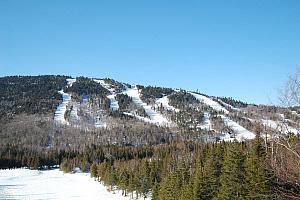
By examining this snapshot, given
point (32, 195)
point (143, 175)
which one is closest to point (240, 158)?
point (143, 175)

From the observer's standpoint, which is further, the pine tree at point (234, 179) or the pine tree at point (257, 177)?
the pine tree at point (234, 179)

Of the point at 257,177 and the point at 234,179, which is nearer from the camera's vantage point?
the point at 257,177

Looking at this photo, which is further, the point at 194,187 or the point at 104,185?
the point at 104,185

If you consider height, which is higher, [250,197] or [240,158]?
[240,158]

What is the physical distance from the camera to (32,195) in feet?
329

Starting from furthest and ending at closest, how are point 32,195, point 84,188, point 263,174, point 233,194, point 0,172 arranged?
point 0,172
point 84,188
point 32,195
point 233,194
point 263,174

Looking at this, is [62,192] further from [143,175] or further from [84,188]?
[143,175]

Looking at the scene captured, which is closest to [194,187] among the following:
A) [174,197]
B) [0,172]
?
[174,197]

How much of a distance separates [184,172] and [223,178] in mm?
15348

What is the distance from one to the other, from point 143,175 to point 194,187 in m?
44.3

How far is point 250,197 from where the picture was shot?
133 feet

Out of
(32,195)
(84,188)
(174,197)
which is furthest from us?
(84,188)

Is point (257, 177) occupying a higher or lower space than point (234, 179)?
higher

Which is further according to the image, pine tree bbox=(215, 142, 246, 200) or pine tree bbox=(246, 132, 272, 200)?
pine tree bbox=(215, 142, 246, 200)
